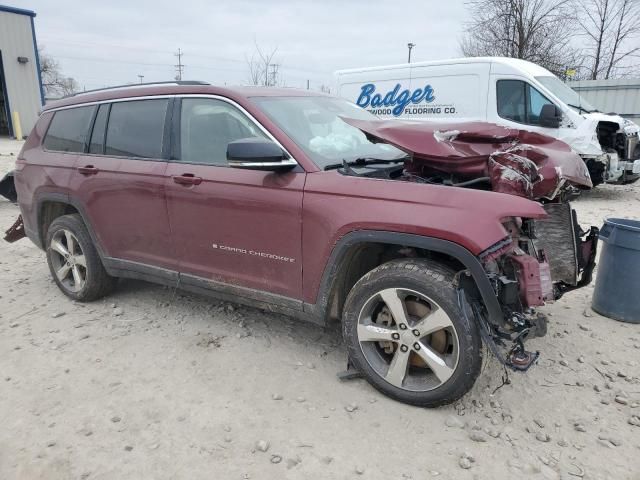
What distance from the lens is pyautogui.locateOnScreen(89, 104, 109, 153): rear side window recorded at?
4137 millimetres

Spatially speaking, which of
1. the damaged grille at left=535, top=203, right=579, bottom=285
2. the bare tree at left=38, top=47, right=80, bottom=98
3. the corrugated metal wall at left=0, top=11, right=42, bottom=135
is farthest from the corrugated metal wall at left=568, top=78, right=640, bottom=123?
the bare tree at left=38, top=47, right=80, bottom=98

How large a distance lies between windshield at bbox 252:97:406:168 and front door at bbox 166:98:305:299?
0.63 ft

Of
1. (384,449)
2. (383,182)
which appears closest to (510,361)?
(384,449)

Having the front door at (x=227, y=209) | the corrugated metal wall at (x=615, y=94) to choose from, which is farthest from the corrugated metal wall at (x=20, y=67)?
the front door at (x=227, y=209)

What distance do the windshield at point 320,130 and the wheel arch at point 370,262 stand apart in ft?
1.91

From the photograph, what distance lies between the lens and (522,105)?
29.7ft

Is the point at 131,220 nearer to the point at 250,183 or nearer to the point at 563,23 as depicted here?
the point at 250,183

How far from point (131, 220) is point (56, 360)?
113 centimetres

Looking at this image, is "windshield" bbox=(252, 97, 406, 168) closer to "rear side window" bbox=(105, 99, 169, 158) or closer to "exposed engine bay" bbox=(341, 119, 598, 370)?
"exposed engine bay" bbox=(341, 119, 598, 370)

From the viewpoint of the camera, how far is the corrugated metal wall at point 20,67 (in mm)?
20964

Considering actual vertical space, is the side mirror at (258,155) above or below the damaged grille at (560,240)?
above

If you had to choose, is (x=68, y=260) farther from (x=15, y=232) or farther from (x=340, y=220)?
(x=340, y=220)

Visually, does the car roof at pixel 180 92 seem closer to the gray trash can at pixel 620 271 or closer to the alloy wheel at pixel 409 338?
the alloy wheel at pixel 409 338

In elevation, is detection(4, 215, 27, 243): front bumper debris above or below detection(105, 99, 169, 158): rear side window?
below
